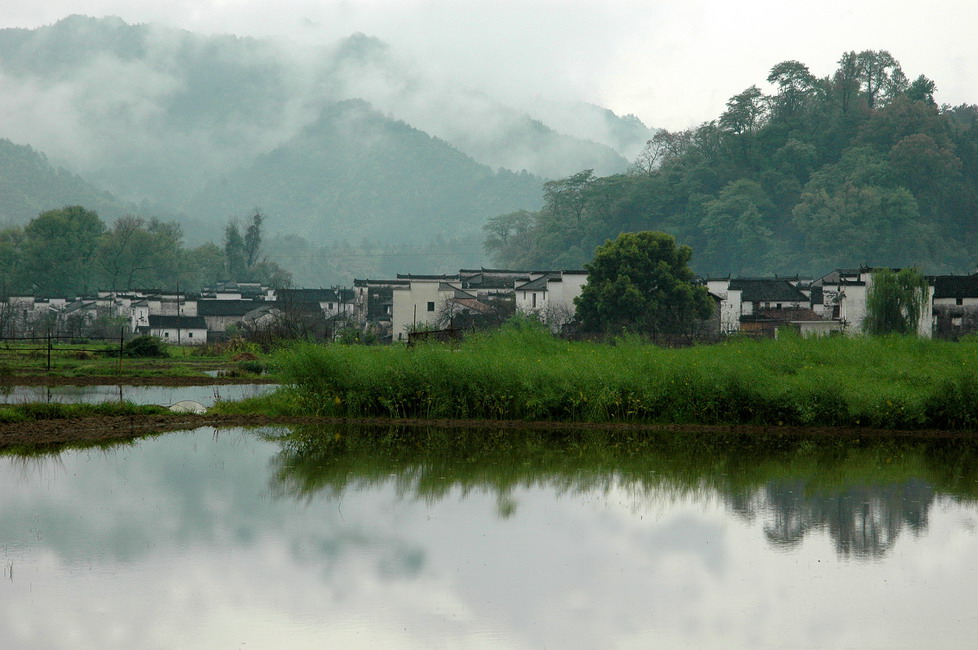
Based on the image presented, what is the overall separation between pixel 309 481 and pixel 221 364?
26476 mm

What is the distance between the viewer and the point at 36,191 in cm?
18375

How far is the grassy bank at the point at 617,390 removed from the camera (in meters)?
18.9

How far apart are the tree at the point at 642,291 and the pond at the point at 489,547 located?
31.3 m

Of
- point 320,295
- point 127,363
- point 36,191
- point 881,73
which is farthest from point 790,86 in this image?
point 36,191

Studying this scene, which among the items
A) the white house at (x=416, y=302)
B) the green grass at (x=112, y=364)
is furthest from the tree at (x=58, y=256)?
the green grass at (x=112, y=364)

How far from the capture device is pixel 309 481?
14.3 meters

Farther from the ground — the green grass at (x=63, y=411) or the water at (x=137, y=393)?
the green grass at (x=63, y=411)

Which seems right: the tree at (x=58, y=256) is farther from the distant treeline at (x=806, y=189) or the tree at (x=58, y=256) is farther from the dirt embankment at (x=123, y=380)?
the dirt embankment at (x=123, y=380)

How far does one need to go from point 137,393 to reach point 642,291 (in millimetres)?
27535

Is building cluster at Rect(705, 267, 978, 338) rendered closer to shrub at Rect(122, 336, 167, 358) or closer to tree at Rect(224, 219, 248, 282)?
shrub at Rect(122, 336, 167, 358)

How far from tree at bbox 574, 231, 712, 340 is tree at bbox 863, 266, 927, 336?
7667 mm

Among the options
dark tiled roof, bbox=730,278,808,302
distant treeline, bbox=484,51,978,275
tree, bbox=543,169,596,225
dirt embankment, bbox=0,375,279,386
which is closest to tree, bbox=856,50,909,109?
distant treeline, bbox=484,51,978,275

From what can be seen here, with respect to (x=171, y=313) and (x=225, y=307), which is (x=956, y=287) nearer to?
(x=225, y=307)

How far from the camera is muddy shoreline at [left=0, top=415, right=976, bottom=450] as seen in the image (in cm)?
1786
